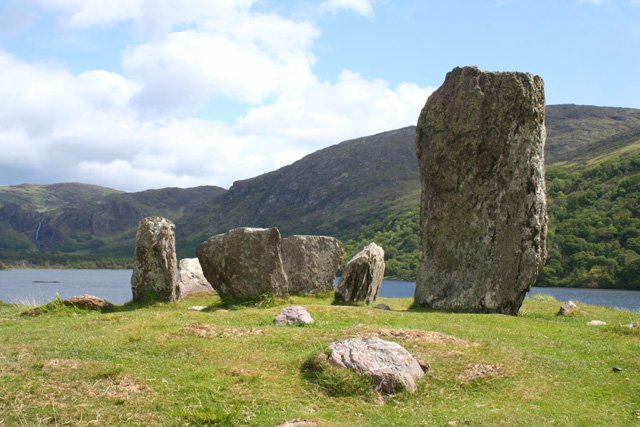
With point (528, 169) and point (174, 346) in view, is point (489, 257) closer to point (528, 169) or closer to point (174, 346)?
point (528, 169)

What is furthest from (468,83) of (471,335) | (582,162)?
(582,162)

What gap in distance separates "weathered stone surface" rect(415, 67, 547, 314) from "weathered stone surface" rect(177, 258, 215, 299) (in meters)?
13.0

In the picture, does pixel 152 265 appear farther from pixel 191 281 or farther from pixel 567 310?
pixel 567 310

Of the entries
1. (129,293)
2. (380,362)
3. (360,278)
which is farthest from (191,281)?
(129,293)

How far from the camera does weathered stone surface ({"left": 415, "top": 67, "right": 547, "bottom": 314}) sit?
1025 inches

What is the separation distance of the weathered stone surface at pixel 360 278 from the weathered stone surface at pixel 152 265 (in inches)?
318

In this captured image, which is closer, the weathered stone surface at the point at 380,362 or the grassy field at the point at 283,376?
the grassy field at the point at 283,376

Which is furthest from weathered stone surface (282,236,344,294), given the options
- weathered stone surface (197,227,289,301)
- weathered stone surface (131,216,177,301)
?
weathered stone surface (131,216,177,301)

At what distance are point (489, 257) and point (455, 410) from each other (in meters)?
13.8

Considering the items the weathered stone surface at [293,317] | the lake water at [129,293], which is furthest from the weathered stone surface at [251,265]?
the lake water at [129,293]

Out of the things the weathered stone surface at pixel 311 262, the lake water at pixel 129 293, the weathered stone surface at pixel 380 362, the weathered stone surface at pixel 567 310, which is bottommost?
the lake water at pixel 129 293

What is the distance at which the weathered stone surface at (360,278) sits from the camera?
2988cm

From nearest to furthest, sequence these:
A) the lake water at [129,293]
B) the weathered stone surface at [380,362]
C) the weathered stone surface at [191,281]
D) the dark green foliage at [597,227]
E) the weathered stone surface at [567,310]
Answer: the weathered stone surface at [380,362], the weathered stone surface at [567,310], the weathered stone surface at [191,281], the lake water at [129,293], the dark green foliage at [597,227]

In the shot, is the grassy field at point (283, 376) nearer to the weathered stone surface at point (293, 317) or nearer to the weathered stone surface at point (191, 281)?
the weathered stone surface at point (293, 317)
